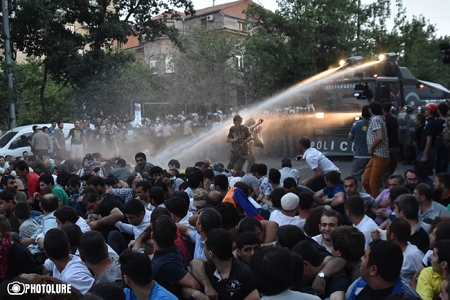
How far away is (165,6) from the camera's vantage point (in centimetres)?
2495

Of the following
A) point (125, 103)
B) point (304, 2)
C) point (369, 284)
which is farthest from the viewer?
point (304, 2)

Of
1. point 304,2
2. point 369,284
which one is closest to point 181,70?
point 304,2

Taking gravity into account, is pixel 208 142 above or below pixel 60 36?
below

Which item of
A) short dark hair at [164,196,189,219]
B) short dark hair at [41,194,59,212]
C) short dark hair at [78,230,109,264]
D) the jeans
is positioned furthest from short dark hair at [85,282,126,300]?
the jeans

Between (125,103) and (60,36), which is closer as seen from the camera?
(60,36)

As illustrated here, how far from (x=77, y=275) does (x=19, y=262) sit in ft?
2.94

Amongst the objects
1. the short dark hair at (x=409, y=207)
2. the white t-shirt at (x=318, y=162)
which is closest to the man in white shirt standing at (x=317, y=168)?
the white t-shirt at (x=318, y=162)

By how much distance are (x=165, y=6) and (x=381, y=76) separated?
33.7 ft

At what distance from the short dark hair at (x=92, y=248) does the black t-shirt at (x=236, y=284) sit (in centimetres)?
90

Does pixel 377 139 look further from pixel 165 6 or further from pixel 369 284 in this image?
pixel 165 6

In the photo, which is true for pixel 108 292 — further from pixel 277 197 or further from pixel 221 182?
pixel 221 182

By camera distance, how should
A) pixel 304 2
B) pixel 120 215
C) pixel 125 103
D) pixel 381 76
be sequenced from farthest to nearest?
pixel 304 2 → pixel 125 103 → pixel 381 76 → pixel 120 215

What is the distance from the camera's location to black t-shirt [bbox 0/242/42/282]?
4.99 m

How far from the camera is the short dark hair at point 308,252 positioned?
4.15 m
